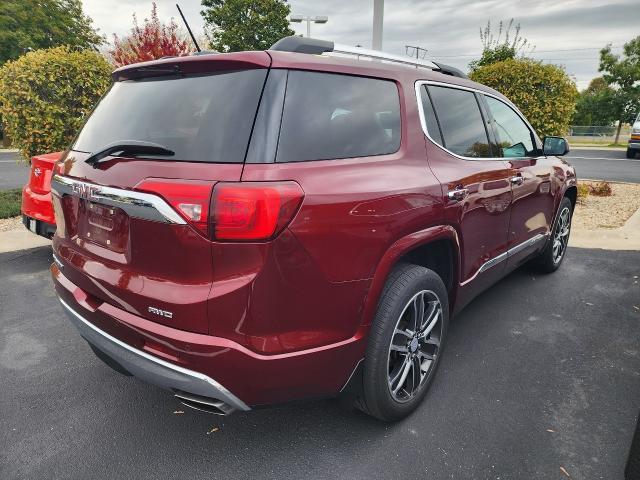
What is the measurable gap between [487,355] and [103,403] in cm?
244

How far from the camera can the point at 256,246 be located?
1630mm

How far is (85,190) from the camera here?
2.02m

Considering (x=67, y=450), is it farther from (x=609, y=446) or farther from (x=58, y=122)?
(x=58, y=122)

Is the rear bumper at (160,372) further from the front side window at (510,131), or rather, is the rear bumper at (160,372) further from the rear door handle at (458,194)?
the front side window at (510,131)

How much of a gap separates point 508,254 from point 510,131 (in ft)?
3.28

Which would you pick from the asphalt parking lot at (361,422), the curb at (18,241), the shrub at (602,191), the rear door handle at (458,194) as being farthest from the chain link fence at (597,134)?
the rear door handle at (458,194)

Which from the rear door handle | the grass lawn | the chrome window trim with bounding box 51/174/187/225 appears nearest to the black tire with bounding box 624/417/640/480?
the rear door handle

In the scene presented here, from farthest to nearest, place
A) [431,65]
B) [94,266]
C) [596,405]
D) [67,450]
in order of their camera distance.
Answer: [431,65], [596,405], [67,450], [94,266]

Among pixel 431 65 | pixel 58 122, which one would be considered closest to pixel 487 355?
pixel 431 65

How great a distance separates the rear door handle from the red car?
0.01 meters

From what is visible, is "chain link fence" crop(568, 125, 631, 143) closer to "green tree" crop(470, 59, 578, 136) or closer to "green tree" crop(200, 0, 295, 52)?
"green tree" crop(200, 0, 295, 52)

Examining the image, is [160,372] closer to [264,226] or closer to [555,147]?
[264,226]

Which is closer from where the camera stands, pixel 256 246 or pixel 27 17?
pixel 256 246

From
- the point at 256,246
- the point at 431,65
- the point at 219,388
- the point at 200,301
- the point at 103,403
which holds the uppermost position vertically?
the point at 431,65
